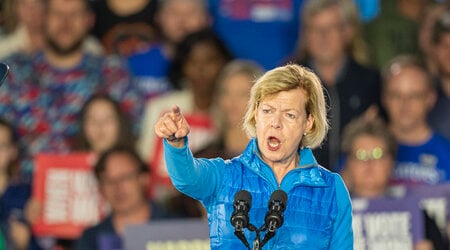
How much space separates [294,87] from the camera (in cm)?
411

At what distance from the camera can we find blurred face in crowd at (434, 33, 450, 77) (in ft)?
27.4

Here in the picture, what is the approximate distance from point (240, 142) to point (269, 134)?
3.79 meters

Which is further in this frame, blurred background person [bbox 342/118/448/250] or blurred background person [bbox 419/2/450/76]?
blurred background person [bbox 419/2/450/76]

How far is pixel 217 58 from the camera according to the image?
8141 millimetres

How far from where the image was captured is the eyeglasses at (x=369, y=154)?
7.87m

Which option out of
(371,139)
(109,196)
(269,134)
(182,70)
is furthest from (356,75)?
(269,134)

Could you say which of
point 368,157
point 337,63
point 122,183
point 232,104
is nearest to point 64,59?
point 122,183

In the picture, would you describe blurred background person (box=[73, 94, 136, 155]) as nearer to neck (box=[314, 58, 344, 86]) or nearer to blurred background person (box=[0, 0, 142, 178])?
blurred background person (box=[0, 0, 142, 178])

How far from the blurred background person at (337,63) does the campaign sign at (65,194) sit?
1.54 m

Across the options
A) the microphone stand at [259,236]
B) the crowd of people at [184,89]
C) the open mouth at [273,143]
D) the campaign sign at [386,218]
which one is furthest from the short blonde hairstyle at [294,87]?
the crowd of people at [184,89]

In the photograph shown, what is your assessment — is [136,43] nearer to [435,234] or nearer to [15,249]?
[15,249]

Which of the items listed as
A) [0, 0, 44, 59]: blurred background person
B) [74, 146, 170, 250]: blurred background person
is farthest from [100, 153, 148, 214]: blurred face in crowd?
[0, 0, 44, 59]: blurred background person

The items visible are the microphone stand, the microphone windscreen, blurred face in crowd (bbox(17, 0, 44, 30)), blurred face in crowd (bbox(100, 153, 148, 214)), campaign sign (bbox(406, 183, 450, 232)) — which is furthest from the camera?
blurred face in crowd (bbox(17, 0, 44, 30))

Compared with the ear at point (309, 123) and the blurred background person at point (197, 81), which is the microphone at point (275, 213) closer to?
the ear at point (309, 123)
